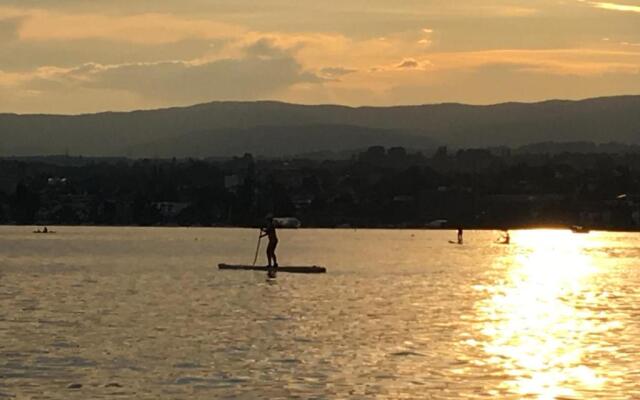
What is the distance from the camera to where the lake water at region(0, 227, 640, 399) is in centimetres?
2666

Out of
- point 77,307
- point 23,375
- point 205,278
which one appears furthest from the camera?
point 205,278

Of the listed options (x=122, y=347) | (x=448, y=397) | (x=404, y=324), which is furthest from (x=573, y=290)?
(x=448, y=397)

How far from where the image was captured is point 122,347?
31.9 metres

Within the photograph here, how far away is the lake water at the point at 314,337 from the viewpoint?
26.7m

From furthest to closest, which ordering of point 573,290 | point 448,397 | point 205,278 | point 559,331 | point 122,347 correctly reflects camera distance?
point 205,278 → point 573,290 → point 559,331 → point 122,347 → point 448,397

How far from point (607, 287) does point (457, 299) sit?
1172 centimetres

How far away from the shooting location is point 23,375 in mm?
27422

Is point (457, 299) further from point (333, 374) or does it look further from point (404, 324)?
point (333, 374)

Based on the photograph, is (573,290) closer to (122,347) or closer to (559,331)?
(559,331)

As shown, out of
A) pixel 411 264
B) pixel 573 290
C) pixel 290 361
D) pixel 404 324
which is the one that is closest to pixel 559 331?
pixel 404 324

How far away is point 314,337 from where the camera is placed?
113ft

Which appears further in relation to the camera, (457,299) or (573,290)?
(573,290)

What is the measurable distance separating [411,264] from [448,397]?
181 feet

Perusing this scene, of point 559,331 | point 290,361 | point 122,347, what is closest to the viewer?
point 290,361
